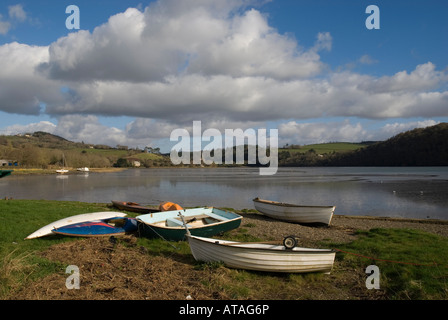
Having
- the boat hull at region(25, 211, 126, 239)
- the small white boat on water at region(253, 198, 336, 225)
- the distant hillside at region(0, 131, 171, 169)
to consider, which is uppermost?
the distant hillside at region(0, 131, 171, 169)

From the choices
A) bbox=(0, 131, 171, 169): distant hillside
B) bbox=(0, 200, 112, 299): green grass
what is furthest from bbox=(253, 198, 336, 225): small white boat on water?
bbox=(0, 131, 171, 169): distant hillside

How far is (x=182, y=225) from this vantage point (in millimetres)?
12430

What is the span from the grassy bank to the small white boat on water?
5494 mm

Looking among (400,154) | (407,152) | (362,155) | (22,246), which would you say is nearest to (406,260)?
(22,246)

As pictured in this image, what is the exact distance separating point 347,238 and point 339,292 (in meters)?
6.61

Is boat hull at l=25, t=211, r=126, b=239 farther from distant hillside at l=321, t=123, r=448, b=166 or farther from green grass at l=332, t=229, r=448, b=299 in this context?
distant hillside at l=321, t=123, r=448, b=166

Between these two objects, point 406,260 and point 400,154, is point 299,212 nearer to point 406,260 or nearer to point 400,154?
point 406,260

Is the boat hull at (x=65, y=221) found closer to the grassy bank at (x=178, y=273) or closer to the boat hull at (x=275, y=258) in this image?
the grassy bank at (x=178, y=273)

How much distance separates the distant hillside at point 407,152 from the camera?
127188 millimetres

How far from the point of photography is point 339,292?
741 cm

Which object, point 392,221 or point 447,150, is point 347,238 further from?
point 447,150

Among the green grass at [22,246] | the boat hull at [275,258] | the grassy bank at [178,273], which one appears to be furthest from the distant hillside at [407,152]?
the green grass at [22,246]

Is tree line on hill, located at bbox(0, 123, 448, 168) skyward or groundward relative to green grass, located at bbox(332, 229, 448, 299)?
skyward

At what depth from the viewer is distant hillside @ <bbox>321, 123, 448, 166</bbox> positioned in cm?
12719
